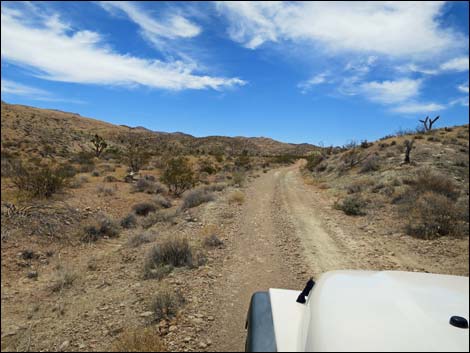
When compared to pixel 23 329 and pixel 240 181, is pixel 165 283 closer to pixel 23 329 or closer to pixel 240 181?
pixel 23 329

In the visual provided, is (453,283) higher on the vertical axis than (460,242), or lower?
higher

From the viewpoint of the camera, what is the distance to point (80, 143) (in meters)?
42.8

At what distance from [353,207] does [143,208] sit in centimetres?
789

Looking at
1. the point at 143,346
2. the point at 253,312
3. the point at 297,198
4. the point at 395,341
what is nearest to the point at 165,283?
Answer: the point at 143,346

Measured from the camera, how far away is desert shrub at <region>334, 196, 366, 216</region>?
1177cm

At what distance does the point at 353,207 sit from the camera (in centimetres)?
1190

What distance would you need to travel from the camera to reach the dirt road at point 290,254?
4.91m

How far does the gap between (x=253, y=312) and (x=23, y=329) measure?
10.8 feet

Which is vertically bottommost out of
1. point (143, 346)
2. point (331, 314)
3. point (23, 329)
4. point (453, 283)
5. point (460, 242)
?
point (23, 329)

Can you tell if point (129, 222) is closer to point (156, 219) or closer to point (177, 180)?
point (156, 219)

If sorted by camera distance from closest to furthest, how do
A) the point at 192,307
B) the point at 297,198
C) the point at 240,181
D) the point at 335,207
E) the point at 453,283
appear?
the point at 453,283 → the point at 192,307 → the point at 335,207 → the point at 297,198 → the point at 240,181

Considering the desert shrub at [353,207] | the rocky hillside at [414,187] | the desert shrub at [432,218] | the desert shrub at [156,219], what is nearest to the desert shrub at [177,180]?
the desert shrub at [156,219]

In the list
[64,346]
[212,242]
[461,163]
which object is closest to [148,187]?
[212,242]

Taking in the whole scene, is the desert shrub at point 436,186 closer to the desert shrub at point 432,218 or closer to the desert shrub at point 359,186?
the desert shrub at point 432,218
